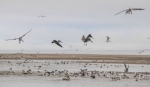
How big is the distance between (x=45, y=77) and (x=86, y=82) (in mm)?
5249

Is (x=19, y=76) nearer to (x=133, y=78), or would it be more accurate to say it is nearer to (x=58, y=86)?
(x=58, y=86)

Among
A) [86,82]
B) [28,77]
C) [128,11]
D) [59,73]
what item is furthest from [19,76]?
[128,11]

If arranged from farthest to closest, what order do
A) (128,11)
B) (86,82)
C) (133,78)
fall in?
(133,78), (86,82), (128,11)

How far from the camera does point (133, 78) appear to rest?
37.8m

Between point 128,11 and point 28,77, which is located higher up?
point 128,11

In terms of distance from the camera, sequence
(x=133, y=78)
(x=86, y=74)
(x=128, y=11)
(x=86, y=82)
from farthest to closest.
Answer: (x=86, y=74) < (x=133, y=78) < (x=86, y=82) < (x=128, y=11)

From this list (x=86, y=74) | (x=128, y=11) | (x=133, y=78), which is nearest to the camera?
(x=128, y=11)

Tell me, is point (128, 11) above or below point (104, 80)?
above

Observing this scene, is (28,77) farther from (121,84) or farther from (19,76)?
(121,84)

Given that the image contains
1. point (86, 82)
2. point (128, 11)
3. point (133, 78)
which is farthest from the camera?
point (133, 78)

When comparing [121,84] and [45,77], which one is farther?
[45,77]

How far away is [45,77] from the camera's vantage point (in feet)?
127

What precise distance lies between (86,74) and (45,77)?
14.5 feet

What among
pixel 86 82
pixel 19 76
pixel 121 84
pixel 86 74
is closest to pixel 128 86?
pixel 121 84
